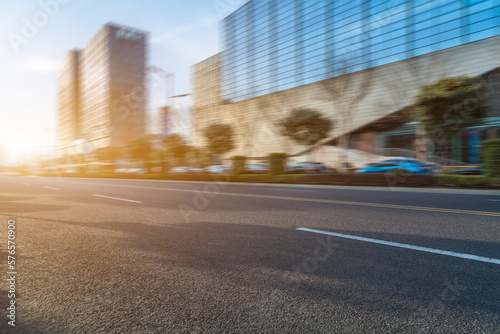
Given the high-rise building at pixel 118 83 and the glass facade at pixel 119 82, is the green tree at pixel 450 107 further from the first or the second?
the glass facade at pixel 119 82

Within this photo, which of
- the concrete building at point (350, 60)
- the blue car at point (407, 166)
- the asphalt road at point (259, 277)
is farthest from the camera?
the concrete building at point (350, 60)

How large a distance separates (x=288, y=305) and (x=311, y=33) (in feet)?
157

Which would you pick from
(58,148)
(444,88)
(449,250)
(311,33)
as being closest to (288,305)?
(449,250)

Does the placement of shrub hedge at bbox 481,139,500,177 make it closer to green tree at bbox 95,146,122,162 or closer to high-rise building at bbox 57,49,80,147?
green tree at bbox 95,146,122,162

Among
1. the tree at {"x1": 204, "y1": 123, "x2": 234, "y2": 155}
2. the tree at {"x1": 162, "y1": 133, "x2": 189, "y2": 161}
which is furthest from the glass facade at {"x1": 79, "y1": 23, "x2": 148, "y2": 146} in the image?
the tree at {"x1": 162, "y1": 133, "x2": 189, "y2": 161}

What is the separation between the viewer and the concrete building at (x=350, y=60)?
3072 cm

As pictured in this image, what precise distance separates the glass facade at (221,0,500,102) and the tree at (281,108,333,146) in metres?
5.81

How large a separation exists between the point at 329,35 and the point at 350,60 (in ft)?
23.2

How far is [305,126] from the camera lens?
1378 inches

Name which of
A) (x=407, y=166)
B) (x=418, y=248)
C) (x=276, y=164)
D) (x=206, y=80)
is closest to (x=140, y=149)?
(x=276, y=164)

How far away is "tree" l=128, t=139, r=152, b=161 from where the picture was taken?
149 feet

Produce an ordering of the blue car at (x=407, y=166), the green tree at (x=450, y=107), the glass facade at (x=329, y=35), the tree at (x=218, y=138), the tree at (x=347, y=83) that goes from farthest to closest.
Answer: the tree at (x=218, y=138) → the tree at (x=347, y=83) → the glass facade at (x=329, y=35) → the blue car at (x=407, y=166) → the green tree at (x=450, y=107)

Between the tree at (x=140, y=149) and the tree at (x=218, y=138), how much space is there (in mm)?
9070

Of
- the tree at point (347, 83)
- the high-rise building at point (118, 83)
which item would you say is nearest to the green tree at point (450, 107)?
the tree at point (347, 83)
